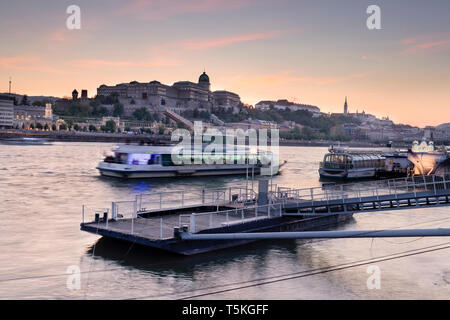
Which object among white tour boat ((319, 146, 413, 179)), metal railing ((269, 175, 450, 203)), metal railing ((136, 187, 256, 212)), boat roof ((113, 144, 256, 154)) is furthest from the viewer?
white tour boat ((319, 146, 413, 179))

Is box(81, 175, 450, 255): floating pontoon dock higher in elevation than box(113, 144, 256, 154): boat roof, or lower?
lower

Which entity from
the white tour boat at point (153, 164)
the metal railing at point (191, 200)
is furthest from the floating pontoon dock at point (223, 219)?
the white tour boat at point (153, 164)

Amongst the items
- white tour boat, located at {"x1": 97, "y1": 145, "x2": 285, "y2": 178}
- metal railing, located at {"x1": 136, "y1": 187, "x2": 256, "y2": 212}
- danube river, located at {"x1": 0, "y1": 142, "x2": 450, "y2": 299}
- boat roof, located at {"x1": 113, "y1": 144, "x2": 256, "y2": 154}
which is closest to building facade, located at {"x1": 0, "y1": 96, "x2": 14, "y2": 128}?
white tour boat, located at {"x1": 97, "y1": 145, "x2": 285, "y2": 178}

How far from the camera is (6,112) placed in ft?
634

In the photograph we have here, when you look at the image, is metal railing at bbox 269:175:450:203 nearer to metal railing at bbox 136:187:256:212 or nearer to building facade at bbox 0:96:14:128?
metal railing at bbox 136:187:256:212

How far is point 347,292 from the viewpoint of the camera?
13352 mm

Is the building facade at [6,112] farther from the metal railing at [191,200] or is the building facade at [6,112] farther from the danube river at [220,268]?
the danube river at [220,268]

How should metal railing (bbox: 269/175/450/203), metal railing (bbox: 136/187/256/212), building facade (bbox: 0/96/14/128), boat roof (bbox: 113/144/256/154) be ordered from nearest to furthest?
1. metal railing (bbox: 136/187/256/212)
2. metal railing (bbox: 269/175/450/203)
3. boat roof (bbox: 113/144/256/154)
4. building facade (bbox: 0/96/14/128)

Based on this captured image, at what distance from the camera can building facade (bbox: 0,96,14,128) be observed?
19038 cm

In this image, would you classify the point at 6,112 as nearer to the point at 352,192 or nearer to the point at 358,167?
the point at 358,167

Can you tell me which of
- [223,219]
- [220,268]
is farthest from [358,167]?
[220,268]

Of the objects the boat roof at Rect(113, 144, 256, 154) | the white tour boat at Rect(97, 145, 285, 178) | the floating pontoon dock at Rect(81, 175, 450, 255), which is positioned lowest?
the floating pontoon dock at Rect(81, 175, 450, 255)
